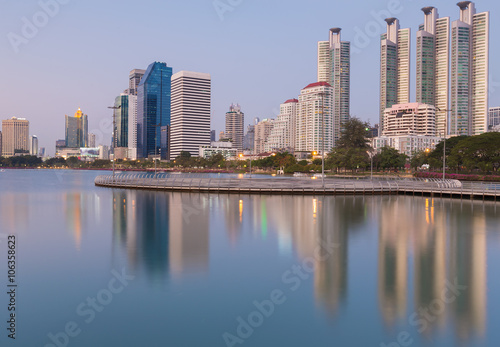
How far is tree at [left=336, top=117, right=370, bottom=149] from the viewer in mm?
114562

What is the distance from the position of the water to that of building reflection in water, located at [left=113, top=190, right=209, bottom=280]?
104 mm

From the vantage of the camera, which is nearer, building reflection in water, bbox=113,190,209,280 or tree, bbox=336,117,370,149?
building reflection in water, bbox=113,190,209,280

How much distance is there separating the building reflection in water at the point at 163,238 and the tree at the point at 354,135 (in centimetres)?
8819

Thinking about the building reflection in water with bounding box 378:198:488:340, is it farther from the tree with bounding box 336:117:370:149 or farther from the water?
the tree with bounding box 336:117:370:149

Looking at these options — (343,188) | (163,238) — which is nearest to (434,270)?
(163,238)

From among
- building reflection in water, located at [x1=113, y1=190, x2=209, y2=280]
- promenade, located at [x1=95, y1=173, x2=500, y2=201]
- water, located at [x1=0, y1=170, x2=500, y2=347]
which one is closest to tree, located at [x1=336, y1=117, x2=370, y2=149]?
promenade, located at [x1=95, y1=173, x2=500, y2=201]

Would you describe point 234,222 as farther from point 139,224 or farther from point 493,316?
point 493,316

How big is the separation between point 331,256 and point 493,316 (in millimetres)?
6754

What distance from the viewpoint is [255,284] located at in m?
13.1

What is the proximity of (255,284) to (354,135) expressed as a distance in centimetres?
10668

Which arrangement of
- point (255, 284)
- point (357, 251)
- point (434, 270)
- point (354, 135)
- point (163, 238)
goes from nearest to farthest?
point (255, 284) < point (434, 270) < point (357, 251) < point (163, 238) < point (354, 135)

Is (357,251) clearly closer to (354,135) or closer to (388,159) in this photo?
(354,135)

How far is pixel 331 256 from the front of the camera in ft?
54.0

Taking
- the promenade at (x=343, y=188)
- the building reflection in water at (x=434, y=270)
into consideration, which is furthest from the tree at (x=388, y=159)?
the building reflection in water at (x=434, y=270)
